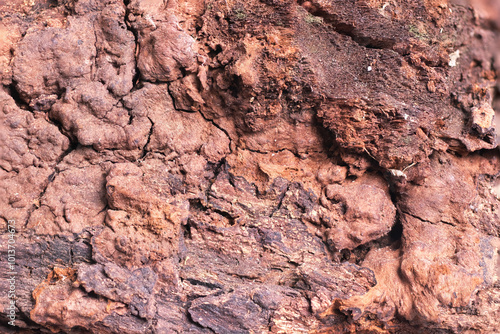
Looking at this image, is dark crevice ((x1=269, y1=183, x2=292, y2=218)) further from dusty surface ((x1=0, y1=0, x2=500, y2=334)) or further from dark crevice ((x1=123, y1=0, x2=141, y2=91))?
dark crevice ((x1=123, y1=0, x2=141, y2=91))

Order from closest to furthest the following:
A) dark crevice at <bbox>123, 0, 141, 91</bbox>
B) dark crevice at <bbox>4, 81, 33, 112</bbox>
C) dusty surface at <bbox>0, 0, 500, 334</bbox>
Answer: dusty surface at <bbox>0, 0, 500, 334</bbox>, dark crevice at <bbox>4, 81, 33, 112</bbox>, dark crevice at <bbox>123, 0, 141, 91</bbox>

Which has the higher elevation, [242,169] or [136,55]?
[136,55]

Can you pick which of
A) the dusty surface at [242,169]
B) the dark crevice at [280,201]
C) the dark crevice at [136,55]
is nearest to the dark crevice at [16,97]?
the dusty surface at [242,169]

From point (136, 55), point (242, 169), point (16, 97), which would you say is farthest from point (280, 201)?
point (16, 97)

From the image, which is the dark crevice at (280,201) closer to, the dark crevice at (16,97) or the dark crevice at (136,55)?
the dark crevice at (136,55)

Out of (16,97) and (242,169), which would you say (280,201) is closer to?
(242,169)

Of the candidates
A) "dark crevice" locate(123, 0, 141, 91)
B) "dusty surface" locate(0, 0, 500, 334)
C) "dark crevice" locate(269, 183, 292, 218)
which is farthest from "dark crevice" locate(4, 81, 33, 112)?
"dark crevice" locate(269, 183, 292, 218)

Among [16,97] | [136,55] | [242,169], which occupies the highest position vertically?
[136,55]

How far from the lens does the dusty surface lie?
7.18ft

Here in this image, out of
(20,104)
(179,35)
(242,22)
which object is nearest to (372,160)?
(242,22)

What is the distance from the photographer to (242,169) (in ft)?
8.27

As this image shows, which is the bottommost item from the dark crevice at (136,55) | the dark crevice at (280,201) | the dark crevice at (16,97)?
the dark crevice at (280,201)

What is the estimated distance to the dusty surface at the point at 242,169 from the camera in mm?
2188

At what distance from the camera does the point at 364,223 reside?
2.47 metres
